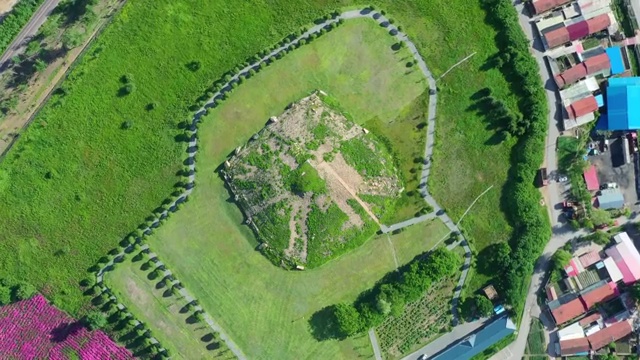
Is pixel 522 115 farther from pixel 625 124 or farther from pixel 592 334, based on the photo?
pixel 592 334

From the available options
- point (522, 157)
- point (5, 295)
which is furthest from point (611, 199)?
point (5, 295)

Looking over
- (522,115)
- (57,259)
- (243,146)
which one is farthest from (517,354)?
(57,259)

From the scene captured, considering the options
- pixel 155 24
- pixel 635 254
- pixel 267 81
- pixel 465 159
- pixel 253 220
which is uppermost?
pixel 155 24

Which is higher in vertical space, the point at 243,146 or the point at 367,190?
the point at 243,146

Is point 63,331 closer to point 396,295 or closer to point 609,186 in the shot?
point 396,295

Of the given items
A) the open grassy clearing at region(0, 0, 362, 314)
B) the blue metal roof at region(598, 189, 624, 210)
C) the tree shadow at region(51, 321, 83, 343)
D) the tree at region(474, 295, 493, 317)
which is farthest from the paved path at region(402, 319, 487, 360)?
the tree shadow at region(51, 321, 83, 343)
